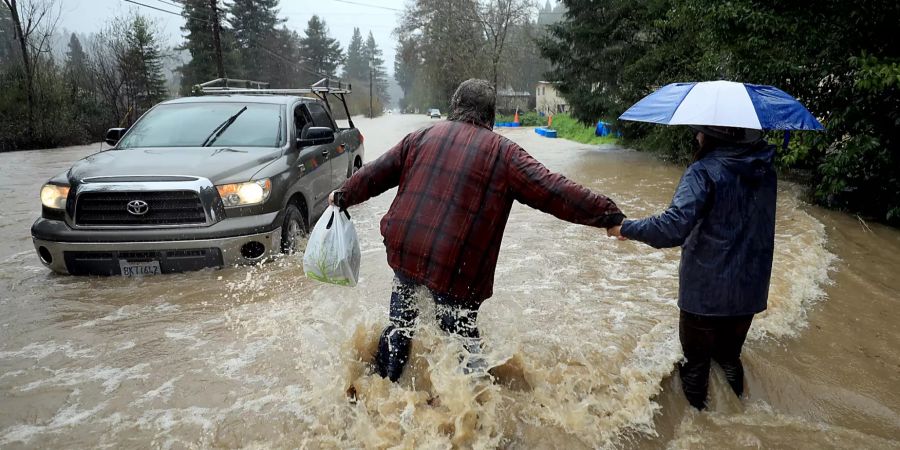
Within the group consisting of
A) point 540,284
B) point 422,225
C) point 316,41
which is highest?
point 316,41

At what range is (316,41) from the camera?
79.1 metres

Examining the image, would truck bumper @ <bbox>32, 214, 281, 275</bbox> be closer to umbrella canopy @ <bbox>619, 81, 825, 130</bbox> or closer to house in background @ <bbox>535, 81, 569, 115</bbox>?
umbrella canopy @ <bbox>619, 81, 825, 130</bbox>

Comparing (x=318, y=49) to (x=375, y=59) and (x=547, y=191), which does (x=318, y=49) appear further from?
(x=547, y=191)

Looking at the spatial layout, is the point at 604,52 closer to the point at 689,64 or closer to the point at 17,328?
the point at 689,64

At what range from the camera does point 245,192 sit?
504 cm

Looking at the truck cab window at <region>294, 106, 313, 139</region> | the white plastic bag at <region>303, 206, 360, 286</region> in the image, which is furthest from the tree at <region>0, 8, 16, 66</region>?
the white plastic bag at <region>303, 206, 360, 286</region>

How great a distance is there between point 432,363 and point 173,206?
316 cm

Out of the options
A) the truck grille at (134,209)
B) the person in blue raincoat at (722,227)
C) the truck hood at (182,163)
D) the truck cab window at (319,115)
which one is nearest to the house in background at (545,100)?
the truck cab window at (319,115)

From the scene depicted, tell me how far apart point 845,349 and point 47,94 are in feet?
87.4

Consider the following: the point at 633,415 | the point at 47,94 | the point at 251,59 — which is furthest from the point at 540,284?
the point at 251,59

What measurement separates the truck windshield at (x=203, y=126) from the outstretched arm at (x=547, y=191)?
159 inches

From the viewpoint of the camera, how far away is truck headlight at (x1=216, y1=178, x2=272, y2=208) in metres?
4.94

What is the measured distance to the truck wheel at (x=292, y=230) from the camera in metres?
5.49

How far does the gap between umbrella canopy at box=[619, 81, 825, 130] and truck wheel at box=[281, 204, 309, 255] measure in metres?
3.67
